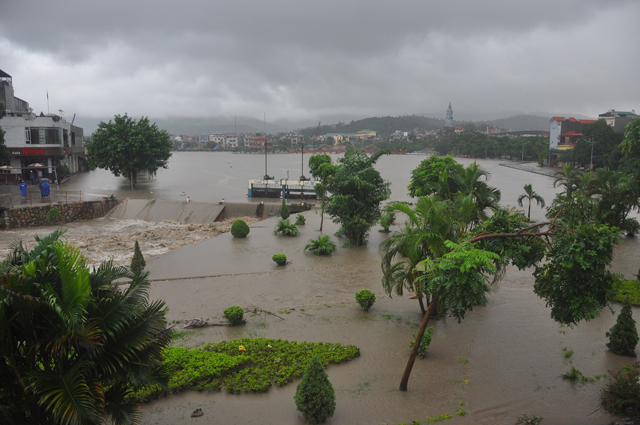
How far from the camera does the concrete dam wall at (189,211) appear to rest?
32.2 metres

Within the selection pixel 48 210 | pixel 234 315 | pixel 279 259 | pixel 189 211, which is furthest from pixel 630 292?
pixel 48 210

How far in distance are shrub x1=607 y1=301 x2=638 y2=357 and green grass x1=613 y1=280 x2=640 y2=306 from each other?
396cm

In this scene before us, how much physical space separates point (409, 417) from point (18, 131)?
46201mm

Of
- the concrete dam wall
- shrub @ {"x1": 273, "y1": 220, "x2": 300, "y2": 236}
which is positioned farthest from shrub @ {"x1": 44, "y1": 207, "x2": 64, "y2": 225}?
shrub @ {"x1": 273, "y1": 220, "x2": 300, "y2": 236}

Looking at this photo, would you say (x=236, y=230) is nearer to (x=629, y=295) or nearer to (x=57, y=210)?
(x=57, y=210)

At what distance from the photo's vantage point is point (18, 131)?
1662 inches

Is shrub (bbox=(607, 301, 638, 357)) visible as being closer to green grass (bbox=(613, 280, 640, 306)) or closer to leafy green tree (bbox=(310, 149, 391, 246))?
green grass (bbox=(613, 280, 640, 306))

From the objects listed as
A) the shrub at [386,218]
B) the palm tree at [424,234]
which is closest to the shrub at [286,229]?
the shrub at [386,218]

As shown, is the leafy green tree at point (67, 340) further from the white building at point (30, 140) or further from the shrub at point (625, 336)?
the white building at point (30, 140)

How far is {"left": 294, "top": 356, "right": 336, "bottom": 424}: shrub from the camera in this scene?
7.75 m

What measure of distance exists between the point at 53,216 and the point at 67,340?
28788 millimetres

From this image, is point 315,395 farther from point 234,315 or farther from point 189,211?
point 189,211

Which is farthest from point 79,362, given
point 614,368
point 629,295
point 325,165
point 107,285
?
point 325,165

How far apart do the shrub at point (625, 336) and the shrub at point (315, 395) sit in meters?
7.10
